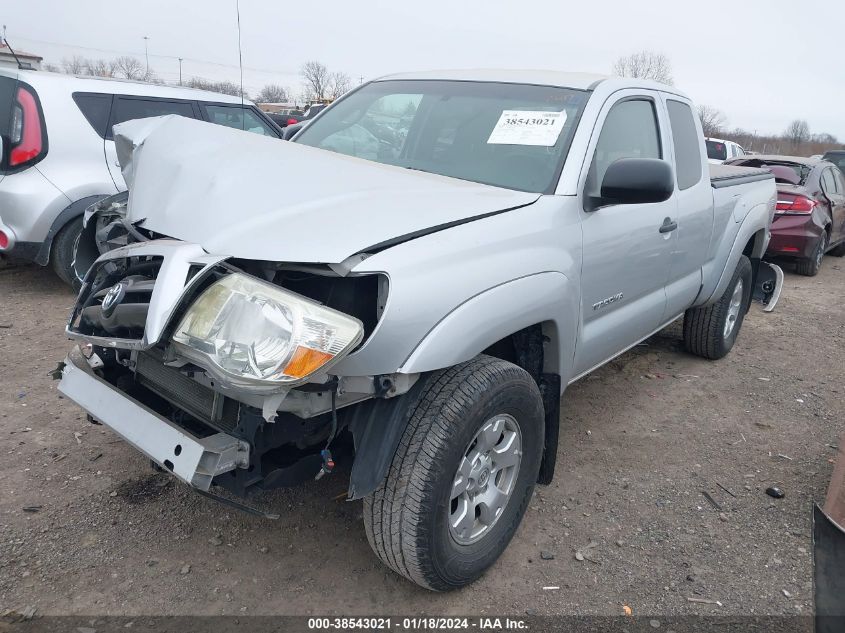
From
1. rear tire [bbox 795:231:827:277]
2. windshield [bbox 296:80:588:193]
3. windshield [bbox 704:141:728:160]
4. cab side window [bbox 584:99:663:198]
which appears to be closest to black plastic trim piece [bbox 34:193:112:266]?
windshield [bbox 296:80:588:193]

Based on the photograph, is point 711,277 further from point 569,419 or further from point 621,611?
point 621,611

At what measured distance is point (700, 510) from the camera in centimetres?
315

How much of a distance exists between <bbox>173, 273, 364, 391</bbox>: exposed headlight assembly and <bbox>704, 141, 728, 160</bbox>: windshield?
17173 mm

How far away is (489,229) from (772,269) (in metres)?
4.27

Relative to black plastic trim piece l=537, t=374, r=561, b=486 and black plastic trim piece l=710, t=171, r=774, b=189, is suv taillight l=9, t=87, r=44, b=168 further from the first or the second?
black plastic trim piece l=710, t=171, r=774, b=189

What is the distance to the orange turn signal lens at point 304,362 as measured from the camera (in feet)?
5.93

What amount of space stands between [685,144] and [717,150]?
14716 mm

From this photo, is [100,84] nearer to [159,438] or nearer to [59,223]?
[59,223]

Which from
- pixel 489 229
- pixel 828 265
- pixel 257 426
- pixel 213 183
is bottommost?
pixel 828 265

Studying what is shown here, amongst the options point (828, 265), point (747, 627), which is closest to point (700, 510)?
point (747, 627)

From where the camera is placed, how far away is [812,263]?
29.1 ft

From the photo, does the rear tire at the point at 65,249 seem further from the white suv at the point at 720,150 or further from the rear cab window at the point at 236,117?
the white suv at the point at 720,150

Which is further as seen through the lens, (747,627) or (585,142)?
(585,142)

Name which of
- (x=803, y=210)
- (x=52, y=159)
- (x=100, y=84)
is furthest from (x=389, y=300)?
(x=803, y=210)
